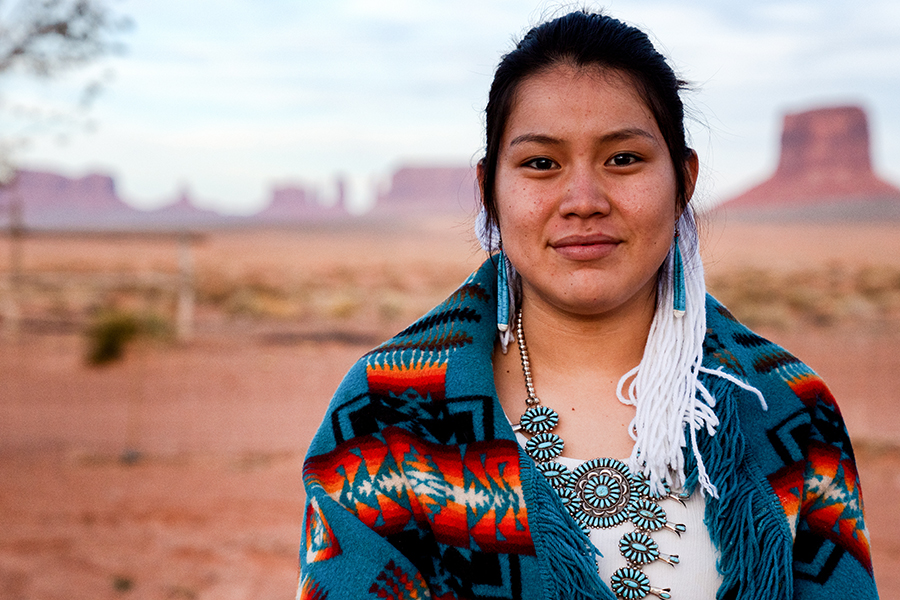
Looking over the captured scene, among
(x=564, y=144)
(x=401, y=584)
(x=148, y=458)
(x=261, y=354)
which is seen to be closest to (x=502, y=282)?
(x=564, y=144)

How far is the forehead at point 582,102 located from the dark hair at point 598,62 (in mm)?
20

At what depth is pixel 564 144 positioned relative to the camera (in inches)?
61.4

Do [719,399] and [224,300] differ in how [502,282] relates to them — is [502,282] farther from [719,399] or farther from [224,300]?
[224,300]

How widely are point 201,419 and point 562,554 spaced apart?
864 centimetres

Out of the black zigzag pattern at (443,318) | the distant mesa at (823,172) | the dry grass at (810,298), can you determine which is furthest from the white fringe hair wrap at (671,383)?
the distant mesa at (823,172)

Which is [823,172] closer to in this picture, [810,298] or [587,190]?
[810,298]

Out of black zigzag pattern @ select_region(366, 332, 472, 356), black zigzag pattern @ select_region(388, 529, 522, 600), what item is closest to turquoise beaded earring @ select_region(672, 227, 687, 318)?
black zigzag pattern @ select_region(366, 332, 472, 356)

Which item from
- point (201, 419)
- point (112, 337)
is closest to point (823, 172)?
point (112, 337)

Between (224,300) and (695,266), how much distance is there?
74.2 ft

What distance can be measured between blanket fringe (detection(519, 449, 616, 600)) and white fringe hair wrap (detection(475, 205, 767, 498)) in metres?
0.23

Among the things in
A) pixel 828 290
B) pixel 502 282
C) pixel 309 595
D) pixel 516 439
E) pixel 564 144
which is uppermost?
pixel 564 144

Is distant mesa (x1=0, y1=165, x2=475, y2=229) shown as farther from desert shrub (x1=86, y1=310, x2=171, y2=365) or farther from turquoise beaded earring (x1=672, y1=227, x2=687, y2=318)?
turquoise beaded earring (x1=672, y1=227, x2=687, y2=318)

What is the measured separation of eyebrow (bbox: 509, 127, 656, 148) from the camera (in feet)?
5.09

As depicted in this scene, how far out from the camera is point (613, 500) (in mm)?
1517
